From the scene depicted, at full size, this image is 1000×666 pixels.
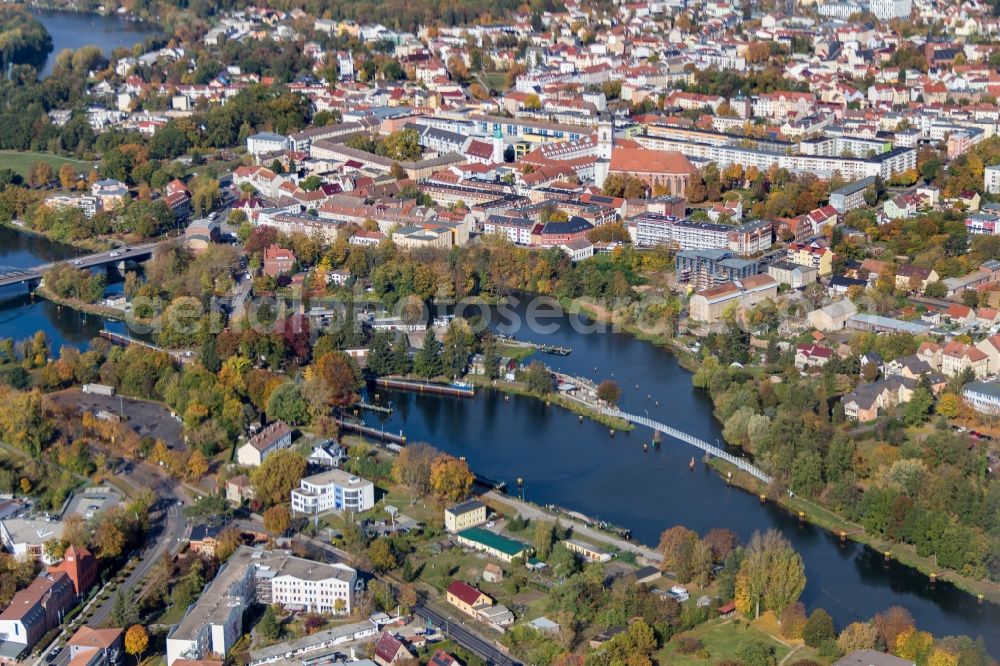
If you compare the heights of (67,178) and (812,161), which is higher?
(812,161)

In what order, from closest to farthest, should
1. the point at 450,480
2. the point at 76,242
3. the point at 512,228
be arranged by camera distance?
the point at 450,480 → the point at 512,228 → the point at 76,242

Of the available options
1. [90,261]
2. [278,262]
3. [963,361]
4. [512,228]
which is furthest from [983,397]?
[90,261]

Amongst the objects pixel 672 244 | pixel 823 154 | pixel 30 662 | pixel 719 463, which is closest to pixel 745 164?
pixel 823 154

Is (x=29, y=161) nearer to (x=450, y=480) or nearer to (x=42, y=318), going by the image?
(x=42, y=318)

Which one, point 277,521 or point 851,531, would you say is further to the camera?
point 851,531

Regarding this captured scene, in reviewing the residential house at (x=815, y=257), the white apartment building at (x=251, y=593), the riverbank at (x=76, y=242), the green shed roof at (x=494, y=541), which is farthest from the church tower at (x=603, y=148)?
the white apartment building at (x=251, y=593)

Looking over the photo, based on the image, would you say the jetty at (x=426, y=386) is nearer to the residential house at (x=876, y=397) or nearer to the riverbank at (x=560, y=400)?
the riverbank at (x=560, y=400)

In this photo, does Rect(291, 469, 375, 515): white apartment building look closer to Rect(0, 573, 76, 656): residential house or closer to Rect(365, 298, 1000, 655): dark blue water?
Rect(365, 298, 1000, 655): dark blue water
